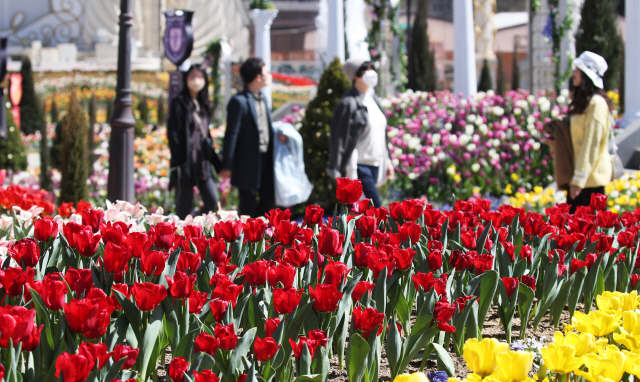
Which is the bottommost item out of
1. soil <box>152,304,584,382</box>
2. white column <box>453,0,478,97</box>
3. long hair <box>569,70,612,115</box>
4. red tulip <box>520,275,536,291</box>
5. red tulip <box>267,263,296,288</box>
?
soil <box>152,304,584,382</box>

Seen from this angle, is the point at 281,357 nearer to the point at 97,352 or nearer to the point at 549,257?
the point at 97,352

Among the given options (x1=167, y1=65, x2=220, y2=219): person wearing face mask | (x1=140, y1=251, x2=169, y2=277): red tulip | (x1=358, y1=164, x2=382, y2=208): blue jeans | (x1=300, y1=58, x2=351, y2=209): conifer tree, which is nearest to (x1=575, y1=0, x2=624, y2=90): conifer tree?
(x1=300, y1=58, x2=351, y2=209): conifer tree

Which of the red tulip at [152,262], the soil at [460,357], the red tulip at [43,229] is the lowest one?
the soil at [460,357]

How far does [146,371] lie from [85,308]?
15.0 inches

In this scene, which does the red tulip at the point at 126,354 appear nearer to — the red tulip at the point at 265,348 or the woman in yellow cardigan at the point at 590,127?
the red tulip at the point at 265,348

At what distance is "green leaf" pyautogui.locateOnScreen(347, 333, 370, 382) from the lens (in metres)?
1.66

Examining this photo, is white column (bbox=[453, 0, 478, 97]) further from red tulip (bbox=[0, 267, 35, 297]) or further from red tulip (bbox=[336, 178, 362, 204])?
red tulip (bbox=[0, 267, 35, 297])

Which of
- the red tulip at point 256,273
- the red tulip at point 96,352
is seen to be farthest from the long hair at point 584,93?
the red tulip at point 96,352

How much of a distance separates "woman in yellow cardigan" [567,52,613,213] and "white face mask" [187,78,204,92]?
105 inches

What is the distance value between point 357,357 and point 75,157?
6.40 m

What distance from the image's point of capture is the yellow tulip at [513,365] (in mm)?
1299

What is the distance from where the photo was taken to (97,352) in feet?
4.54

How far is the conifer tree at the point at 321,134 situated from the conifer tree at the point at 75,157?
2283mm

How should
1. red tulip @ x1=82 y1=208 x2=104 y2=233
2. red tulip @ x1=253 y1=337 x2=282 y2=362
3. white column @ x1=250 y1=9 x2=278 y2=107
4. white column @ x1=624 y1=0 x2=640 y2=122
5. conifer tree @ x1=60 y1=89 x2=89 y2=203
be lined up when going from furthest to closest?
white column @ x1=250 y1=9 x2=278 y2=107 → white column @ x1=624 y1=0 x2=640 y2=122 → conifer tree @ x1=60 y1=89 x2=89 y2=203 → red tulip @ x1=82 y1=208 x2=104 y2=233 → red tulip @ x1=253 y1=337 x2=282 y2=362
